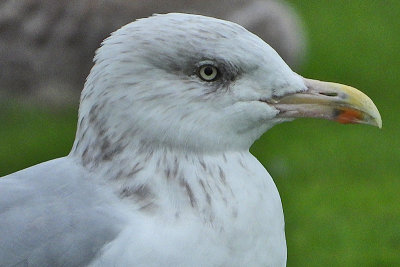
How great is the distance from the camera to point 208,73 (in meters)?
2.41

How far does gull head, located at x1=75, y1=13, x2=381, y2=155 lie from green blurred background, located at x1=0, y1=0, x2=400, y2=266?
79.6 inches

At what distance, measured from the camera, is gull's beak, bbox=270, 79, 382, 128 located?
95.3 inches

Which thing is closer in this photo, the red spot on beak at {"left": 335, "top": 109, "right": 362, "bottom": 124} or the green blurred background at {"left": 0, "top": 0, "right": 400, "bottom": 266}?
the red spot on beak at {"left": 335, "top": 109, "right": 362, "bottom": 124}

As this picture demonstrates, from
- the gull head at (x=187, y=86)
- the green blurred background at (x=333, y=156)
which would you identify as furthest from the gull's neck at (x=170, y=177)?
the green blurred background at (x=333, y=156)

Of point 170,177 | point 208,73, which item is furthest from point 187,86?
point 170,177

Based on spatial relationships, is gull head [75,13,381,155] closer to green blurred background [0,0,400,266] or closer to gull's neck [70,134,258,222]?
gull's neck [70,134,258,222]

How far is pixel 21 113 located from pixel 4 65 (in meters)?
Result: 0.36

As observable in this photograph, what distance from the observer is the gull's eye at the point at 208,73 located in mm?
2406

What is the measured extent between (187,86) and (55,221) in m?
0.40

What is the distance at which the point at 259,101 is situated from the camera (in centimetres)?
240

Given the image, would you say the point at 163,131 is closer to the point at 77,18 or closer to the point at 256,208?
the point at 256,208

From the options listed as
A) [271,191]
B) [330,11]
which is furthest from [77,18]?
[271,191]

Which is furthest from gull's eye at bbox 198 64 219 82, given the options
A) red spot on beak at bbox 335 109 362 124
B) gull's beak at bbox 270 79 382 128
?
red spot on beak at bbox 335 109 362 124

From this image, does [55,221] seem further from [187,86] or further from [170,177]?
[187,86]
